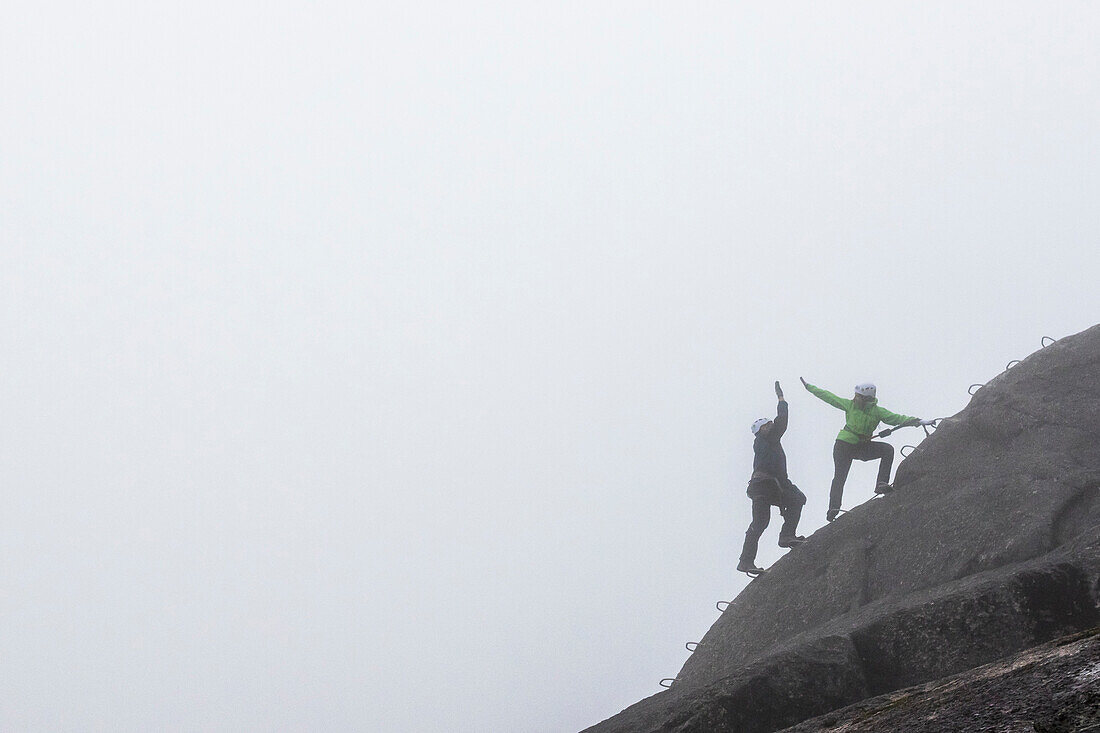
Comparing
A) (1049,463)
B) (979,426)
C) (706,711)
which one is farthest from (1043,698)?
(979,426)

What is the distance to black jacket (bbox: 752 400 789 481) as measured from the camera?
19250 mm

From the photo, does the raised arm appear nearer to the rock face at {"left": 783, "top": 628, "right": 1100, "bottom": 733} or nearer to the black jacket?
the black jacket

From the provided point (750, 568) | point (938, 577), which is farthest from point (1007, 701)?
point (750, 568)

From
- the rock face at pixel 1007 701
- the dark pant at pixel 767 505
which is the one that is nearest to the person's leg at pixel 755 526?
the dark pant at pixel 767 505

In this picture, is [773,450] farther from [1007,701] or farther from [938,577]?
[1007,701]

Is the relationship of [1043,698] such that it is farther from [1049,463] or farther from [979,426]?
[979,426]

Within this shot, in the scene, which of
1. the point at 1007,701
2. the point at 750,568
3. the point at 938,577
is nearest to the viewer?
the point at 1007,701

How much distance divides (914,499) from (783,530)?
319cm

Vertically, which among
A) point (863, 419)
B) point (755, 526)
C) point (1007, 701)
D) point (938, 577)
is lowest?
point (1007, 701)

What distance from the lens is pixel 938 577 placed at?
46.6 feet

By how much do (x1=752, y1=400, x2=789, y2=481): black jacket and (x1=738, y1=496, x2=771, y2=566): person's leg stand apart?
59 centimetres

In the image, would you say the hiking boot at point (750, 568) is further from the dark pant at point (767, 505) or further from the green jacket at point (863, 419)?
the green jacket at point (863, 419)

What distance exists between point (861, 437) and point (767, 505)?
2510 millimetres

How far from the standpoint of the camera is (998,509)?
48.1ft
